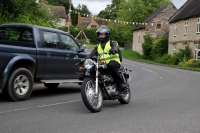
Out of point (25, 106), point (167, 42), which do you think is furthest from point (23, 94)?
point (167, 42)

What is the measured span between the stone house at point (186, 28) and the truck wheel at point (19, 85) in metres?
30.7

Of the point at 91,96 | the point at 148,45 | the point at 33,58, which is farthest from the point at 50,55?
the point at 148,45

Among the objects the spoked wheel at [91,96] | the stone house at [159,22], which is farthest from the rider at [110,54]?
the stone house at [159,22]

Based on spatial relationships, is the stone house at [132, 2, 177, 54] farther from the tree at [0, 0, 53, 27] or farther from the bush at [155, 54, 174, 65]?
the tree at [0, 0, 53, 27]

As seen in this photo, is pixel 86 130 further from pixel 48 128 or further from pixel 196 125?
pixel 196 125

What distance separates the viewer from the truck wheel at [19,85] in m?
8.52

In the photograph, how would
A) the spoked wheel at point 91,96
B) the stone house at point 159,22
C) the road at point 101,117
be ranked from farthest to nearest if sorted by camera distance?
the stone house at point 159,22 → the spoked wheel at point 91,96 → the road at point 101,117

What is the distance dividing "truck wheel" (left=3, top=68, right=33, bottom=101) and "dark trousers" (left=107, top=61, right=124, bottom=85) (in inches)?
93.9

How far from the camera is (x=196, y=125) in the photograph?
6.17 meters

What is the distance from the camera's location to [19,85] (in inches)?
348

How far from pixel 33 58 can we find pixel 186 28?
116 feet

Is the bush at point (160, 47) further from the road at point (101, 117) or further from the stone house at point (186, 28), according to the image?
the road at point (101, 117)

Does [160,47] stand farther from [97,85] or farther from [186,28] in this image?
[97,85]

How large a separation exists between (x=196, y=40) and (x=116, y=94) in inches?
1265
